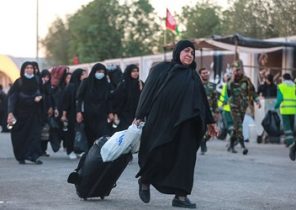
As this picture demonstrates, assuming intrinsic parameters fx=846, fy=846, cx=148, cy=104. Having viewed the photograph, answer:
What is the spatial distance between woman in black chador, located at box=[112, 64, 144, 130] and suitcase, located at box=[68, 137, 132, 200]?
5.47 m

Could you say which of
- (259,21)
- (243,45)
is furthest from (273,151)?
(259,21)

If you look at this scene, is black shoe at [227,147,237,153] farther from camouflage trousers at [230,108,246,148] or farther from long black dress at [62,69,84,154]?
long black dress at [62,69,84,154]

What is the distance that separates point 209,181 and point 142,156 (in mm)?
2882

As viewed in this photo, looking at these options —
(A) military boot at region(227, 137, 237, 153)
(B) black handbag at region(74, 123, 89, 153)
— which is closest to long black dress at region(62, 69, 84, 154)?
(B) black handbag at region(74, 123, 89, 153)

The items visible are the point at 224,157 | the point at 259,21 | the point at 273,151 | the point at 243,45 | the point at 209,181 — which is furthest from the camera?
the point at 259,21

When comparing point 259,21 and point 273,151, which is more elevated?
point 259,21

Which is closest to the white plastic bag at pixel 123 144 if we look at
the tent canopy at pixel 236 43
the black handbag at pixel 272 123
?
the black handbag at pixel 272 123

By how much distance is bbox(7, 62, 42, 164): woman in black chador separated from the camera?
13.9m

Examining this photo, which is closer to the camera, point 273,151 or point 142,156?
point 142,156

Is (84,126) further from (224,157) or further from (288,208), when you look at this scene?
(288,208)

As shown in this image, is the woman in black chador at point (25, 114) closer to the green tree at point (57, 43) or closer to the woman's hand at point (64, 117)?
the woman's hand at point (64, 117)

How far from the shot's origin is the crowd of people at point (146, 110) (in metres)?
8.37

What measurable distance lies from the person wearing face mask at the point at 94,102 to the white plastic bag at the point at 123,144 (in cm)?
581

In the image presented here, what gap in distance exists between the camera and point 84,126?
573 inches
